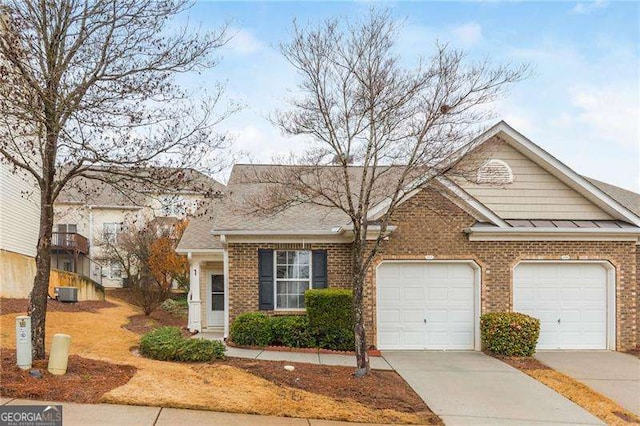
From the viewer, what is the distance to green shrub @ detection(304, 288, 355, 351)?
1242 cm

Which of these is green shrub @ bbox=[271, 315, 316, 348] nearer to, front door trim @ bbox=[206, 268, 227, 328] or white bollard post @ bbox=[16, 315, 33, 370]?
front door trim @ bbox=[206, 268, 227, 328]

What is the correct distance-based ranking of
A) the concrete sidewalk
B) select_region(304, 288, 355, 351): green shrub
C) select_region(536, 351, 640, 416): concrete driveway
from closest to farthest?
1. the concrete sidewalk
2. select_region(536, 351, 640, 416): concrete driveway
3. select_region(304, 288, 355, 351): green shrub

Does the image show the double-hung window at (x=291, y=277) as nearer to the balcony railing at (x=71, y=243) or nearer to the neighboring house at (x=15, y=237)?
the neighboring house at (x=15, y=237)

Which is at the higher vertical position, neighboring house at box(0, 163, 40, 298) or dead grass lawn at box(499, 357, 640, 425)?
neighboring house at box(0, 163, 40, 298)

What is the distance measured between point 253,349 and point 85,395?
546 cm

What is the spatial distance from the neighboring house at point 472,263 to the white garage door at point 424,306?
0.02 m

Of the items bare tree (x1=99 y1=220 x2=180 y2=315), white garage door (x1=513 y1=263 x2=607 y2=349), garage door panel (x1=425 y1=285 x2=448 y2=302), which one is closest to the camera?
garage door panel (x1=425 y1=285 x2=448 y2=302)

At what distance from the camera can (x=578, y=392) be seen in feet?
30.7

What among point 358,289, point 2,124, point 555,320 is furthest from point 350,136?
point 555,320

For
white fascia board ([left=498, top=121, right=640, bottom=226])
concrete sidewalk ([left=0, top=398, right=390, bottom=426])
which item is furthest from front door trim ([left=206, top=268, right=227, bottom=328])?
concrete sidewalk ([left=0, top=398, right=390, bottom=426])

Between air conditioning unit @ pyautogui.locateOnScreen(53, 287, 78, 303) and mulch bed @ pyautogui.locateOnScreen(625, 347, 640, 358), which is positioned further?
air conditioning unit @ pyautogui.locateOnScreen(53, 287, 78, 303)

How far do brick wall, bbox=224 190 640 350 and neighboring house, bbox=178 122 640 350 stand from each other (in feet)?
0.08

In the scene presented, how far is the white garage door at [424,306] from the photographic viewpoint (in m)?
13.1

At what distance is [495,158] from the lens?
14062mm
